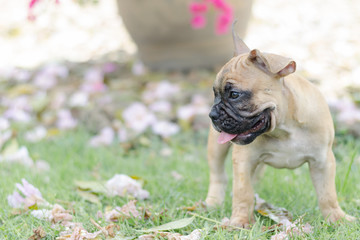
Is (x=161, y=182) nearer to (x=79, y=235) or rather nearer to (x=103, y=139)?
(x=79, y=235)

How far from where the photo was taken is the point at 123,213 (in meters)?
3.12

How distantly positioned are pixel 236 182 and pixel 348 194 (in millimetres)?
949

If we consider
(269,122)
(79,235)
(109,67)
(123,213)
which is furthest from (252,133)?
(109,67)

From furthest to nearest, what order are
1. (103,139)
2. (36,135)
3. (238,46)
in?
(36,135)
(103,139)
(238,46)

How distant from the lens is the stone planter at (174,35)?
19.5 feet

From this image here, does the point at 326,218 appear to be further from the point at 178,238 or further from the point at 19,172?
A: the point at 19,172

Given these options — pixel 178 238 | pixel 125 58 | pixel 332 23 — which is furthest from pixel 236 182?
pixel 332 23

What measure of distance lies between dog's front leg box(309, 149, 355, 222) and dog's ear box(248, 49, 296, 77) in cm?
64

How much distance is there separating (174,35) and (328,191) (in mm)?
3446

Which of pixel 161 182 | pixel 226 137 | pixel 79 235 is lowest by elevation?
pixel 161 182

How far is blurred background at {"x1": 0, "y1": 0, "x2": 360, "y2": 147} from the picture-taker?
536 cm

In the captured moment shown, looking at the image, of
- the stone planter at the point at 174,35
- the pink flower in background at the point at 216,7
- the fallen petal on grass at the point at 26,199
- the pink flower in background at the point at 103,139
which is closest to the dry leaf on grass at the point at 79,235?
the fallen petal on grass at the point at 26,199

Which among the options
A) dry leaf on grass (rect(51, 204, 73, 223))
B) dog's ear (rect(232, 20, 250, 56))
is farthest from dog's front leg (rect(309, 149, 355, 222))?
dry leaf on grass (rect(51, 204, 73, 223))

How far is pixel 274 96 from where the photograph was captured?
2762 millimetres
